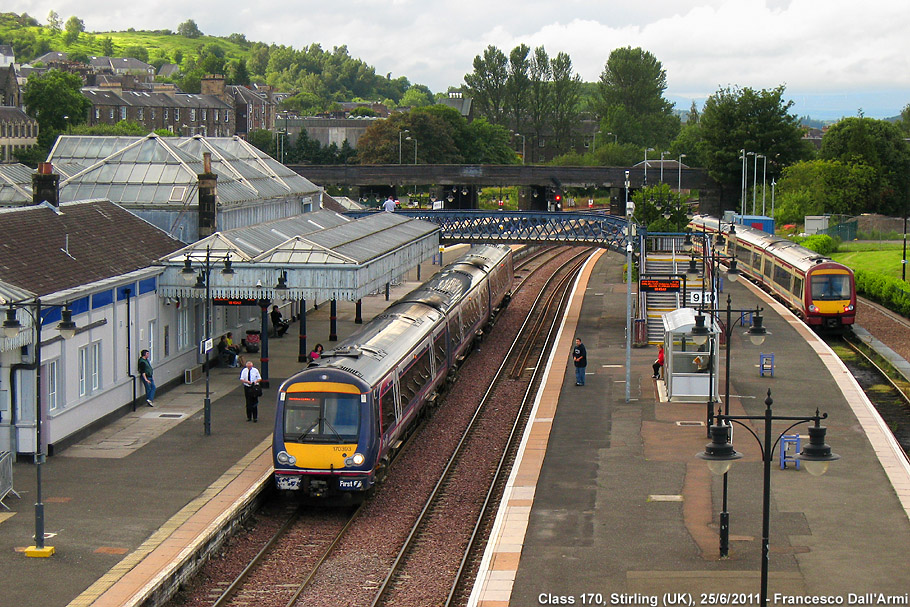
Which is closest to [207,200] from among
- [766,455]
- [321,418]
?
[321,418]

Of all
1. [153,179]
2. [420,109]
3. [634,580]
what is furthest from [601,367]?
[420,109]

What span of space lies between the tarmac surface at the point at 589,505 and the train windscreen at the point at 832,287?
504 inches

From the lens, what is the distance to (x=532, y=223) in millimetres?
57969

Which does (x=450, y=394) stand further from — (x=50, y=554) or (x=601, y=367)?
(x=50, y=554)

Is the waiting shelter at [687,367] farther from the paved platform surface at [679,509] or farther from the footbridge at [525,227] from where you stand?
the footbridge at [525,227]

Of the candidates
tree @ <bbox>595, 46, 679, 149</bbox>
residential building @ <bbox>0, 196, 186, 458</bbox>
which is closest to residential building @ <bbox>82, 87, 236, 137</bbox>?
tree @ <bbox>595, 46, 679, 149</bbox>

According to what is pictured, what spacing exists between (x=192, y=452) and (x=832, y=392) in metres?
18.7

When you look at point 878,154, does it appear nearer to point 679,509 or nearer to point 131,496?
point 679,509

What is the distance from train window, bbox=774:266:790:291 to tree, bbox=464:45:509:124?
325 feet

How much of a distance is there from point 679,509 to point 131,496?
11.1m

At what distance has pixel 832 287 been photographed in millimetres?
46938

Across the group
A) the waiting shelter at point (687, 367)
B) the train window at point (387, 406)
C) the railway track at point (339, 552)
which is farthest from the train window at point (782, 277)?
the train window at point (387, 406)

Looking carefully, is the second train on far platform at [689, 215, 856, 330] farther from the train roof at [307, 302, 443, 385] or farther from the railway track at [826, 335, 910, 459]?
the train roof at [307, 302, 443, 385]

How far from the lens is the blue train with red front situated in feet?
74.1
